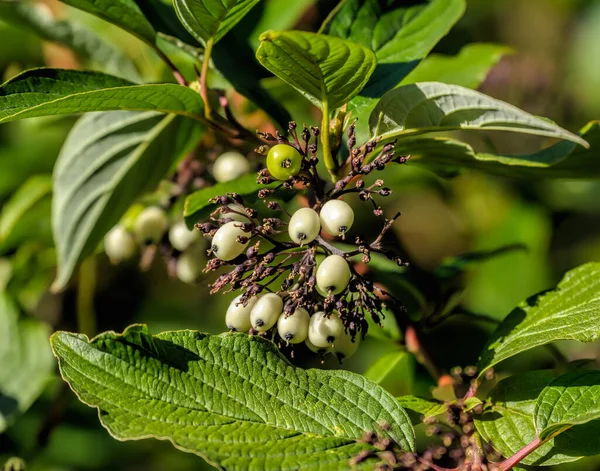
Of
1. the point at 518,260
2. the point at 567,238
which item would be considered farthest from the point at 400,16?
the point at 567,238

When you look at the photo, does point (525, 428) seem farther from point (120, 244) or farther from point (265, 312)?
point (120, 244)

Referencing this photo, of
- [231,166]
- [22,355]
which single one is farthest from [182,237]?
[22,355]

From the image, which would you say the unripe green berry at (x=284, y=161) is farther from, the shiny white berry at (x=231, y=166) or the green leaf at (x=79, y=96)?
the shiny white berry at (x=231, y=166)

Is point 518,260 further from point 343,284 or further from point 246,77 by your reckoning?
point 343,284

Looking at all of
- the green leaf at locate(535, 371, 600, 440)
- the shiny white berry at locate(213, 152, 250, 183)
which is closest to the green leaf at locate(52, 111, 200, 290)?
the shiny white berry at locate(213, 152, 250, 183)

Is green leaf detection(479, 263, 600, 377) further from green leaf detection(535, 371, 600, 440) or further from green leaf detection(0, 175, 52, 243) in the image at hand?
green leaf detection(0, 175, 52, 243)

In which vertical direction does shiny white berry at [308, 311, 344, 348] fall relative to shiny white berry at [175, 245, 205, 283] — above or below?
above
